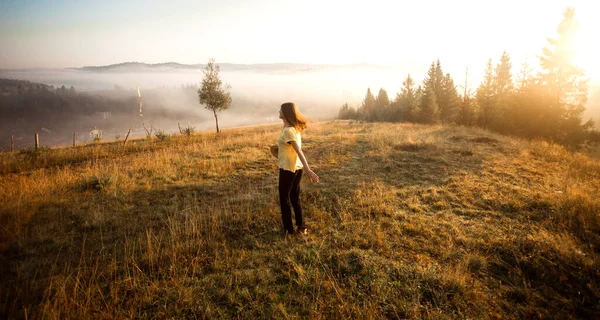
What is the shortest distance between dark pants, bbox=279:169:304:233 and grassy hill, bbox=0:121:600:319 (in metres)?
0.39

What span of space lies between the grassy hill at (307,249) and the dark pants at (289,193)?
39 cm

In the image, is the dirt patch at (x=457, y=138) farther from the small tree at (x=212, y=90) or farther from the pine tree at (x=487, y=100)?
the small tree at (x=212, y=90)

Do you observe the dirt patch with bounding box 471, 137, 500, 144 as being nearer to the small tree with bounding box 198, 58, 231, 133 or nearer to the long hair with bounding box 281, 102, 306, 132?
the long hair with bounding box 281, 102, 306, 132

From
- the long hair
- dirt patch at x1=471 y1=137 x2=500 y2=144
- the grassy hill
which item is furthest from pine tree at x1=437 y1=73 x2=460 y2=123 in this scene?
the long hair

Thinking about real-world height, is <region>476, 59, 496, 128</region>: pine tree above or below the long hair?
above

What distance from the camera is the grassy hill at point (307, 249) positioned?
9.97 feet

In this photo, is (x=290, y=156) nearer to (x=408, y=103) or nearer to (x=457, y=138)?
(x=457, y=138)

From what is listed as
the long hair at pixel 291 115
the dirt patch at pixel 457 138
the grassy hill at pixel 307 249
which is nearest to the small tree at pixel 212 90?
the grassy hill at pixel 307 249

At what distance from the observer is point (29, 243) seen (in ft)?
14.9

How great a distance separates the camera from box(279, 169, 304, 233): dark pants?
4.28 metres

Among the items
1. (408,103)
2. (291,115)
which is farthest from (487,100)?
(291,115)

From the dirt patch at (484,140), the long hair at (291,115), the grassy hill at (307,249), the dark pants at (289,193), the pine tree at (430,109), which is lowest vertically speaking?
Answer: the grassy hill at (307,249)

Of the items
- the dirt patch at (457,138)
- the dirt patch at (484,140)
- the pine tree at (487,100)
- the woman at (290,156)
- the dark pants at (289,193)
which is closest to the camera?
the woman at (290,156)

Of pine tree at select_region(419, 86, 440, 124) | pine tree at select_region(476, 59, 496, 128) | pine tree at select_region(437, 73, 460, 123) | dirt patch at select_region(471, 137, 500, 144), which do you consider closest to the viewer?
dirt patch at select_region(471, 137, 500, 144)
